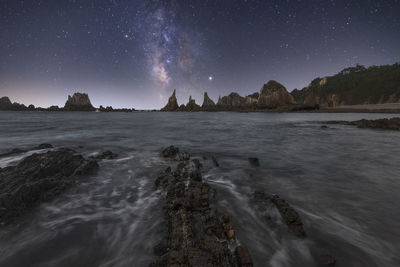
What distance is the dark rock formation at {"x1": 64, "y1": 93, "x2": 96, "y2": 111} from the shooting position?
484 ft

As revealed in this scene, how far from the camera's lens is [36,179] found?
5039 millimetres

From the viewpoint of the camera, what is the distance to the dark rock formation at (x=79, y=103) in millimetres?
147375

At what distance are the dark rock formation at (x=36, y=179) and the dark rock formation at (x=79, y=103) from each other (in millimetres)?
178003

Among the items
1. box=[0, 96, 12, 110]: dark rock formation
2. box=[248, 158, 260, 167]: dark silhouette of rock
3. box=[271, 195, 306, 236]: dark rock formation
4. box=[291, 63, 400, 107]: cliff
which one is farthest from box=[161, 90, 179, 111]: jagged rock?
box=[271, 195, 306, 236]: dark rock formation

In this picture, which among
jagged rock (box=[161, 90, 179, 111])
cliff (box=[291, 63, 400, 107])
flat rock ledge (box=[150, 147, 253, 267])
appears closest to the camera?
flat rock ledge (box=[150, 147, 253, 267])

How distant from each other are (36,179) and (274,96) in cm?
11739

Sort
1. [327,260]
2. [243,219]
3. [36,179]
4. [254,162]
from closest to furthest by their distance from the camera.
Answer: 1. [327,260]
2. [243,219]
3. [36,179]
4. [254,162]

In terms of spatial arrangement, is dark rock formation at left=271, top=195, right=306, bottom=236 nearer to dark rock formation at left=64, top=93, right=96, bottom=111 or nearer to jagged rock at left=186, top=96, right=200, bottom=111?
jagged rock at left=186, top=96, right=200, bottom=111

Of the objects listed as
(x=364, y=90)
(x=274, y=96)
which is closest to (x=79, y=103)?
(x=274, y=96)

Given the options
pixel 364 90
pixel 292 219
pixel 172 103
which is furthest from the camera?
pixel 172 103

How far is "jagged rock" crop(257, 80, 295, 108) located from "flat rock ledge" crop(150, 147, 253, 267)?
4242 inches

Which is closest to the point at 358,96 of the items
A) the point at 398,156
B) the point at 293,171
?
the point at 398,156

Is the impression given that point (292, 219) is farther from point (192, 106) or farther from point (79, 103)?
point (79, 103)

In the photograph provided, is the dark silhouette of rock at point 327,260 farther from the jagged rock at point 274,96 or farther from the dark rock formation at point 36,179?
the jagged rock at point 274,96
